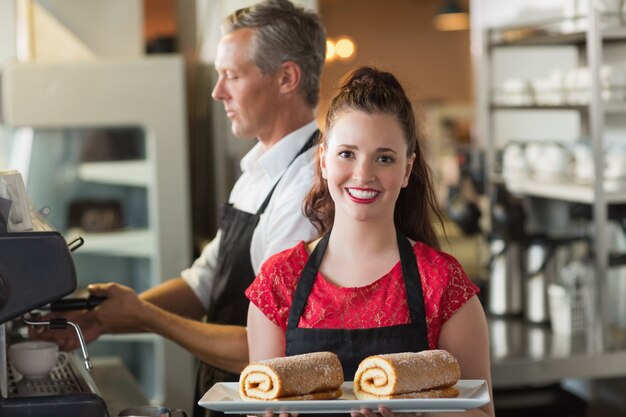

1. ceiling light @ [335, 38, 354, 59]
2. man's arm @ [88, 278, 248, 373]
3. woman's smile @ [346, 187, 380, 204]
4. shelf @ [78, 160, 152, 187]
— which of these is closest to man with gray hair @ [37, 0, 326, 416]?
man's arm @ [88, 278, 248, 373]

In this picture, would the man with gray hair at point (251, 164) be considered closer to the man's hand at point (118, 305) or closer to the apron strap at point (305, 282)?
the man's hand at point (118, 305)

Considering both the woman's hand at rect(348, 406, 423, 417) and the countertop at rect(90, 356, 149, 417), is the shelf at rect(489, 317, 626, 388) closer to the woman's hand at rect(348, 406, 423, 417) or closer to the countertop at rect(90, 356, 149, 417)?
the countertop at rect(90, 356, 149, 417)

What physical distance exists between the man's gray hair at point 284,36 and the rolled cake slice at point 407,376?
96 cm

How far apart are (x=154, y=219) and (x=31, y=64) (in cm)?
76

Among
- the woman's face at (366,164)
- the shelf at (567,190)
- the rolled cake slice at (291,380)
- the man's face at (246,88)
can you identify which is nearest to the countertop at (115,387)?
the man's face at (246,88)

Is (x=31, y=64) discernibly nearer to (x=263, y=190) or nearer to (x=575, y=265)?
(x=263, y=190)

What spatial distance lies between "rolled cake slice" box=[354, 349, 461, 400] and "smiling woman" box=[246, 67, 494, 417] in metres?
0.10

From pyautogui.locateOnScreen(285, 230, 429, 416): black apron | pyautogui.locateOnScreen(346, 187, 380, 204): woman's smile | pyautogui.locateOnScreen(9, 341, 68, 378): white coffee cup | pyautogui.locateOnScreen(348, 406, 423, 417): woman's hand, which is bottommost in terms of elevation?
pyautogui.locateOnScreen(9, 341, 68, 378): white coffee cup

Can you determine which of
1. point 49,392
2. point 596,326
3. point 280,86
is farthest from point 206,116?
point 49,392

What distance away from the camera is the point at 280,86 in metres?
2.47

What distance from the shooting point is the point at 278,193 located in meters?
2.37

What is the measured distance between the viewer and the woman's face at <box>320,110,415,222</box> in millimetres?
1792

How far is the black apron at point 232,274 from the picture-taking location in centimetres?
243

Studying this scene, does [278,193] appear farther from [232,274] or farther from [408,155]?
[408,155]
